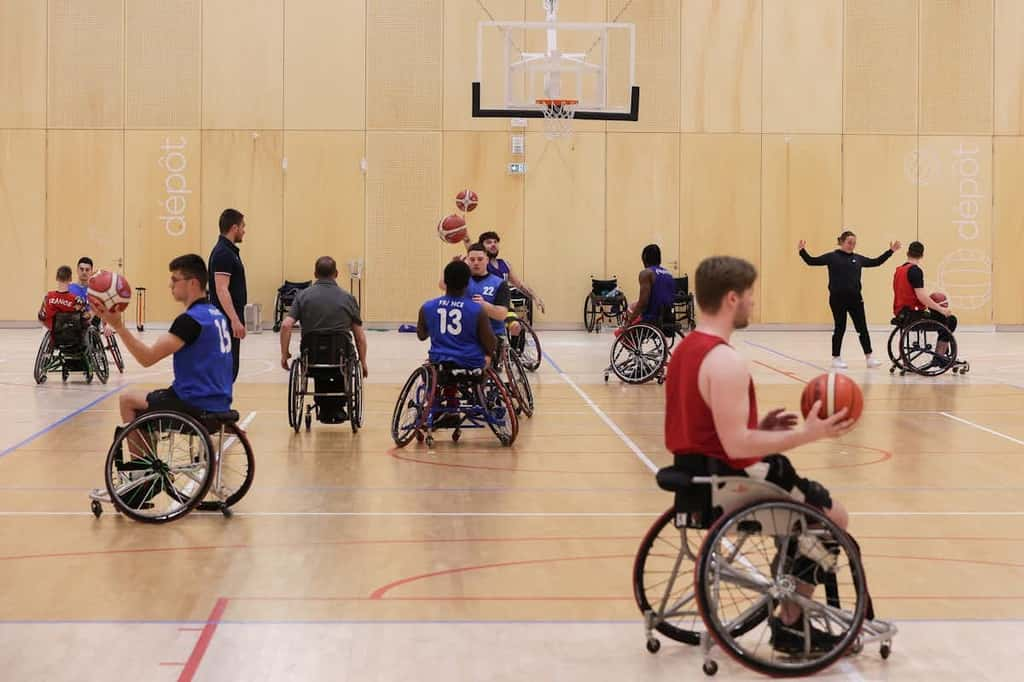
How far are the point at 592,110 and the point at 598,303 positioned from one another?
3813 mm

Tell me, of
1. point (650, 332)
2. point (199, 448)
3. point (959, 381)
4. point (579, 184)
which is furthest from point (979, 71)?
point (199, 448)

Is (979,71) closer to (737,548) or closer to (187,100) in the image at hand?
(187,100)

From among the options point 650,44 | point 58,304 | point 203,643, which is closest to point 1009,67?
point 650,44

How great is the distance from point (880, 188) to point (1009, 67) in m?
2.97

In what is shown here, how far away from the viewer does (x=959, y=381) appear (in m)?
16.2

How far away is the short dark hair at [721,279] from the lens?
521 cm

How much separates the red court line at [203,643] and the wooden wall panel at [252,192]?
18662 millimetres

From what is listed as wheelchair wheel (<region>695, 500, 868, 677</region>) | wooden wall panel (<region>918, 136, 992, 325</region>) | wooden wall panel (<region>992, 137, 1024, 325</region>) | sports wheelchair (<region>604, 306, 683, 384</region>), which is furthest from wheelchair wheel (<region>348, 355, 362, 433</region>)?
wooden wall panel (<region>992, 137, 1024, 325</region>)

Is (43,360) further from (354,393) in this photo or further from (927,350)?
(927,350)

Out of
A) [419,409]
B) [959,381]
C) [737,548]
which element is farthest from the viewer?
[959,381]

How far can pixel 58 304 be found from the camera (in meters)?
14.8

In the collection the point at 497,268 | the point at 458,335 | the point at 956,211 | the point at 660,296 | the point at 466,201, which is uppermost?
the point at 956,211

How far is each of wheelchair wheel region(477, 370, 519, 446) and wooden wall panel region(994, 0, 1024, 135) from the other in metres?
16.3

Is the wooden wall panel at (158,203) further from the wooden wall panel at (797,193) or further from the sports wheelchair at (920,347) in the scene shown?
the sports wheelchair at (920,347)
